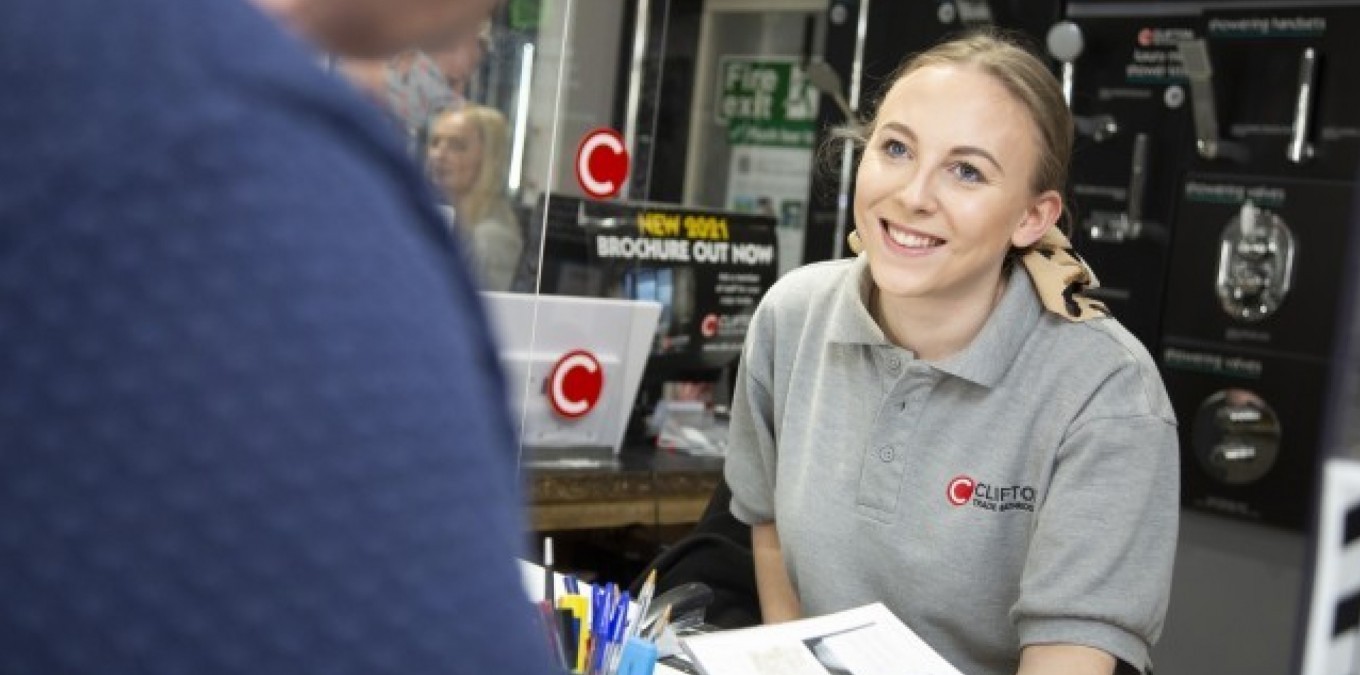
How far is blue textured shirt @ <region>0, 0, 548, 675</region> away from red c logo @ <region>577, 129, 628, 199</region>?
3.07 meters

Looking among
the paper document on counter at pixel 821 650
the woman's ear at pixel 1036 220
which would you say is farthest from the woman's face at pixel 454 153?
the woman's ear at pixel 1036 220

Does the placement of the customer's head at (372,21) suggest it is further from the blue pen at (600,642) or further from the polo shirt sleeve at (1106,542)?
the polo shirt sleeve at (1106,542)

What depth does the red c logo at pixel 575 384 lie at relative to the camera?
3.23m

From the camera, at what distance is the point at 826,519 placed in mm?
2057

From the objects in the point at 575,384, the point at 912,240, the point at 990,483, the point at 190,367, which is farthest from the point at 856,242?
the point at 190,367

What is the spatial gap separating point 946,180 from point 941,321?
0.18 m

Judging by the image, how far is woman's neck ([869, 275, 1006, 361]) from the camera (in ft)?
6.79

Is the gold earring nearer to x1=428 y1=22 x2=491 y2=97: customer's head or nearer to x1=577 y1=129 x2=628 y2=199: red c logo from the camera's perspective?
x1=428 y1=22 x2=491 y2=97: customer's head

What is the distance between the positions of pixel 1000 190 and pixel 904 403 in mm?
291

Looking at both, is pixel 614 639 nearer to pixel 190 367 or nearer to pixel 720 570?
pixel 720 570

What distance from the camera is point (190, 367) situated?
0.44 meters

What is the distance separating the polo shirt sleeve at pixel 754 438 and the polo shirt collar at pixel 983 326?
131mm

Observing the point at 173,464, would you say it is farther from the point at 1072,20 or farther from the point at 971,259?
the point at 1072,20

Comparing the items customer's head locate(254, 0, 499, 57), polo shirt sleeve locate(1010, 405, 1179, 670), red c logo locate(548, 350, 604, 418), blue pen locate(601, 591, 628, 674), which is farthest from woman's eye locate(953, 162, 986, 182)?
customer's head locate(254, 0, 499, 57)
